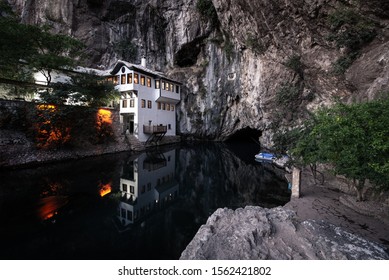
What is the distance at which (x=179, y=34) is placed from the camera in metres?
33.7

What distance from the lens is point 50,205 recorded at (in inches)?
375

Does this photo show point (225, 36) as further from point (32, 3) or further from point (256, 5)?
point (32, 3)

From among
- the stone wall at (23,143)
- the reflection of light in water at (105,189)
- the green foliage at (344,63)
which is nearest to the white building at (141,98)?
the stone wall at (23,143)

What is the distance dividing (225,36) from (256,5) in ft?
47.3

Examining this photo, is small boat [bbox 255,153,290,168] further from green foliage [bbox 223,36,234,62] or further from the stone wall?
green foliage [bbox 223,36,234,62]

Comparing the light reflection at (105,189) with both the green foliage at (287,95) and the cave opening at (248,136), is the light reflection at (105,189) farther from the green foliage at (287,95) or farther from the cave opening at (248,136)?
the cave opening at (248,136)

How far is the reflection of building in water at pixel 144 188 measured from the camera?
9639 mm

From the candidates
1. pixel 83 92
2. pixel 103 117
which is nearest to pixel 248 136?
pixel 103 117

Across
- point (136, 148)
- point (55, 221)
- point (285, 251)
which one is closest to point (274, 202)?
point (285, 251)

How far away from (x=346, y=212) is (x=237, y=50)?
90.3ft

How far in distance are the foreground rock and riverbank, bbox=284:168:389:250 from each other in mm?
947

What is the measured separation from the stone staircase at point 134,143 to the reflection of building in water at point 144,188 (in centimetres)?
641

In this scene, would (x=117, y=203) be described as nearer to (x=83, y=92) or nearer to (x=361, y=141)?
(x=361, y=141)

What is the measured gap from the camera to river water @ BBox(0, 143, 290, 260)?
6559 mm
